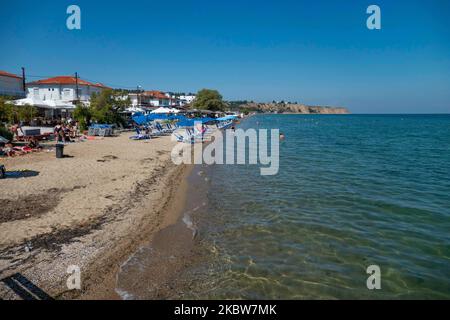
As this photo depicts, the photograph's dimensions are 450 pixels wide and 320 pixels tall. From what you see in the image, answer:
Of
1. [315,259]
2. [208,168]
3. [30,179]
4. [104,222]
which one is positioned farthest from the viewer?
[208,168]

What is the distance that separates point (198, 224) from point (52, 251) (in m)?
3.57

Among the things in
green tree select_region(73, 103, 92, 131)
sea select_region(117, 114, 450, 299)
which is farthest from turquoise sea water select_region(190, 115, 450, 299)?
green tree select_region(73, 103, 92, 131)

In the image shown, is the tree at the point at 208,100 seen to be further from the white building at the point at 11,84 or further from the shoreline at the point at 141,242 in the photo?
the shoreline at the point at 141,242

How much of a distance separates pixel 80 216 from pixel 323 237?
6238 mm

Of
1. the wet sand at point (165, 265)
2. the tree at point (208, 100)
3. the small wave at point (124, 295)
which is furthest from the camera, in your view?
the tree at point (208, 100)

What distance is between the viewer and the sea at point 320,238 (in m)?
5.66

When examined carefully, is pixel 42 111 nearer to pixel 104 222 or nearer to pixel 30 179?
pixel 30 179

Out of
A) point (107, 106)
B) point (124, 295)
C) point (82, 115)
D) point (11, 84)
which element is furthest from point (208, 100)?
point (124, 295)

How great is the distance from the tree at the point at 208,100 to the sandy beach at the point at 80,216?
245 feet

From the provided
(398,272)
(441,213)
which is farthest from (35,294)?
(441,213)

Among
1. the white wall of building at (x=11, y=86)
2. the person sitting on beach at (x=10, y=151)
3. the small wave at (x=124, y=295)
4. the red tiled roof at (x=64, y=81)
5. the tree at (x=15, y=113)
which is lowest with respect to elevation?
the small wave at (x=124, y=295)

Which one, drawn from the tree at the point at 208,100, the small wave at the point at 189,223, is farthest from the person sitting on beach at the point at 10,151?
the tree at the point at 208,100

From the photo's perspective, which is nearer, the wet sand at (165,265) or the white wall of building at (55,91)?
the wet sand at (165,265)
